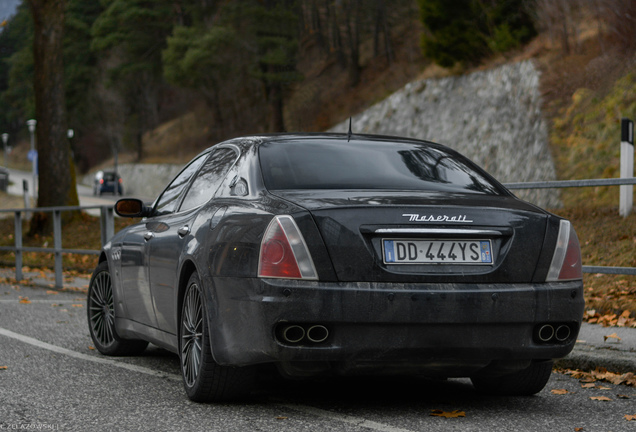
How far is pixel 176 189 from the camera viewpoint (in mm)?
6629

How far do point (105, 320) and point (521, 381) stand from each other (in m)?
3.44

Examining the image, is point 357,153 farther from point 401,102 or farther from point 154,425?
point 401,102

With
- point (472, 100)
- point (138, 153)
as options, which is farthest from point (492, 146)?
point (138, 153)

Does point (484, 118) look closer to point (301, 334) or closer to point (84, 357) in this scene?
point (84, 357)

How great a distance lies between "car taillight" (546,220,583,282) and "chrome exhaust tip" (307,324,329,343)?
3.96 feet

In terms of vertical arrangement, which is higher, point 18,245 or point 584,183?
point 584,183

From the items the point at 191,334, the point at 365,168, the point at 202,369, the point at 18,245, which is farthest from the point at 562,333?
the point at 18,245

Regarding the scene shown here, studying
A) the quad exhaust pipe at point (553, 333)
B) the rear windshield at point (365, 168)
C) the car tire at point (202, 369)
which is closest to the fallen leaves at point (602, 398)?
the quad exhaust pipe at point (553, 333)

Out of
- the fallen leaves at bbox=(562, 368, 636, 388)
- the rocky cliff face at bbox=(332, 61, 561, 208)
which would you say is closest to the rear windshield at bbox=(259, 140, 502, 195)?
the fallen leaves at bbox=(562, 368, 636, 388)

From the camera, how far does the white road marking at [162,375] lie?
463 centimetres

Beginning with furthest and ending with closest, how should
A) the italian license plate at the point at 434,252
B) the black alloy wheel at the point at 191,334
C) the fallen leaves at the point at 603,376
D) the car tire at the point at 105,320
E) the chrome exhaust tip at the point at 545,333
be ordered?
the car tire at the point at 105,320 < the fallen leaves at the point at 603,376 < the black alloy wheel at the point at 191,334 < the chrome exhaust tip at the point at 545,333 < the italian license plate at the point at 434,252

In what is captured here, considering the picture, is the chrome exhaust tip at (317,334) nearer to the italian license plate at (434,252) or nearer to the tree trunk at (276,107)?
the italian license plate at (434,252)

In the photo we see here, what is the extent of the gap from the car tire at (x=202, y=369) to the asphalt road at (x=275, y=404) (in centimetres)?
7

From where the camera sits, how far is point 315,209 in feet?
15.4
